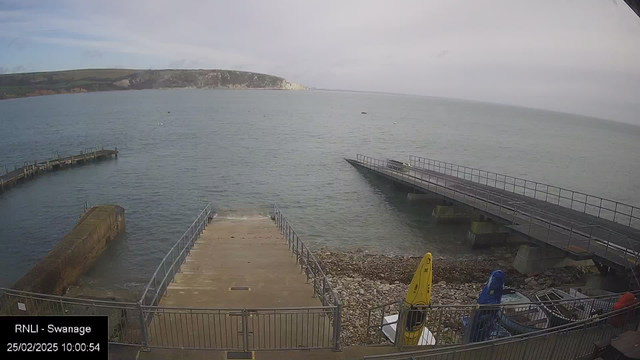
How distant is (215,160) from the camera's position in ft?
176

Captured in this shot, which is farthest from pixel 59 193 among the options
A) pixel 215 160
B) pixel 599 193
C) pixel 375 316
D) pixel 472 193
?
pixel 599 193

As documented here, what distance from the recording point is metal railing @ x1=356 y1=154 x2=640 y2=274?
15.9 meters

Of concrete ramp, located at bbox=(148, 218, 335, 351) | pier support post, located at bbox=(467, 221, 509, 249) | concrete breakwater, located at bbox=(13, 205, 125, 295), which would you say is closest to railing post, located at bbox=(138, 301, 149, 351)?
concrete ramp, located at bbox=(148, 218, 335, 351)

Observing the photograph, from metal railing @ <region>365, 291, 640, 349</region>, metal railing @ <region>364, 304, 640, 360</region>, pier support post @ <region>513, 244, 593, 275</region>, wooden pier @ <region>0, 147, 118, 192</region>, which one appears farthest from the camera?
wooden pier @ <region>0, 147, 118, 192</region>

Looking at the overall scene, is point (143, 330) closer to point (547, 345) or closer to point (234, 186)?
point (547, 345)

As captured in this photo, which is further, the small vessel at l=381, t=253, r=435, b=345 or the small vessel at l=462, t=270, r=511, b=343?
the small vessel at l=462, t=270, r=511, b=343

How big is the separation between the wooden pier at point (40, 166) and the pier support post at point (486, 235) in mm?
39079

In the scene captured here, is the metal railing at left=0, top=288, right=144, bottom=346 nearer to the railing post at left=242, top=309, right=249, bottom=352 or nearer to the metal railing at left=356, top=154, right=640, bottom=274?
the railing post at left=242, top=309, right=249, bottom=352

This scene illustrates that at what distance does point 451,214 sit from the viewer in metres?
28.4

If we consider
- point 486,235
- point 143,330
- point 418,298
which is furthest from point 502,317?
point 486,235

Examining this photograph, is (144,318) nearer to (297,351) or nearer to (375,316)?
(297,351)

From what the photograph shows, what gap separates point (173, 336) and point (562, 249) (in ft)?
54.1

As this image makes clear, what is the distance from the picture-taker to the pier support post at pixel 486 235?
2373cm

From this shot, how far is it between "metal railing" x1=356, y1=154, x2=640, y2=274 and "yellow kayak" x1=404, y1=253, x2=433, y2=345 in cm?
1132
